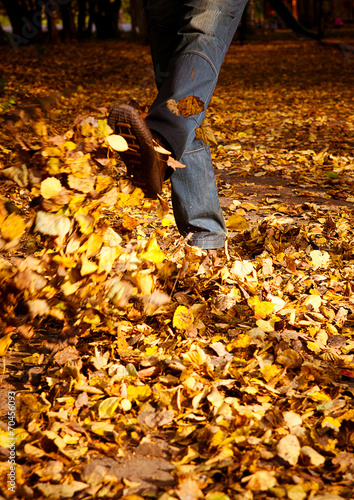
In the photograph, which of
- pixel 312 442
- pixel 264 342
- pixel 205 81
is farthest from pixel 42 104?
pixel 312 442

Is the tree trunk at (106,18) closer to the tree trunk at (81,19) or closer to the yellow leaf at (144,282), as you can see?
the tree trunk at (81,19)

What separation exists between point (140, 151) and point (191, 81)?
1.27 feet

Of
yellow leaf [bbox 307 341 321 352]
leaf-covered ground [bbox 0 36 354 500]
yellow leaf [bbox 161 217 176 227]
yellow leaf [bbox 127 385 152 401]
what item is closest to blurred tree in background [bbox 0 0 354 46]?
yellow leaf [bbox 161 217 176 227]

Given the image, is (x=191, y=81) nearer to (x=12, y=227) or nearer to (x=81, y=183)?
(x=81, y=183)

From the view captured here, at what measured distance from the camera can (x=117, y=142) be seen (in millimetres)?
1694

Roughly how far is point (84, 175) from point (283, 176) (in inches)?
126

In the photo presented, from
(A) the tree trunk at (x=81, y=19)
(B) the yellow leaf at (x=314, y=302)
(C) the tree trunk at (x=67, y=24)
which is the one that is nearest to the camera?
(B) the yellow leaf at (x=314, y=302)

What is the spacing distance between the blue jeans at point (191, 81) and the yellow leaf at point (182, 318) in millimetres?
587

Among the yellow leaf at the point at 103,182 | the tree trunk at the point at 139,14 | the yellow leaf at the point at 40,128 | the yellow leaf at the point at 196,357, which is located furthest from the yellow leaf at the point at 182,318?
the tree trunk at the point at 139,14

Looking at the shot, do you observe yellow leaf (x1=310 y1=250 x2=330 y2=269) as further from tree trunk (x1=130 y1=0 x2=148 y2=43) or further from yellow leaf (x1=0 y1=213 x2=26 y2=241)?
tree trunk (x1=130 y1=0 x2=148 y2=43)

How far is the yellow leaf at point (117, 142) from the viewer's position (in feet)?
5.51

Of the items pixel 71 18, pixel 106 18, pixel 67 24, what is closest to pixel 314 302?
pixel 67 24

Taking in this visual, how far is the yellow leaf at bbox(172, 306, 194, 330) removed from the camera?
2129 mm

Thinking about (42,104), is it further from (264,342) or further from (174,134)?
(264,342)
